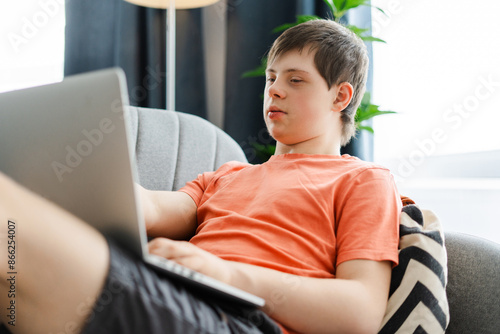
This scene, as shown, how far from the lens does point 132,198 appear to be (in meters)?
0.51

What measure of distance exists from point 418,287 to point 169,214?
0.53m

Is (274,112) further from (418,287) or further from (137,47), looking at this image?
(137,47)

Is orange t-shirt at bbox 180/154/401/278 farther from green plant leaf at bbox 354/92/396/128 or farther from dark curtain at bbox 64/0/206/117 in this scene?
dark curtain at bbox 64/0/206/117

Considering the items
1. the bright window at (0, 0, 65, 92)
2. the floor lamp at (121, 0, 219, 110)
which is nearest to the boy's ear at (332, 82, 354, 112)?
the floor lamp at (121, 0, 219, 110)

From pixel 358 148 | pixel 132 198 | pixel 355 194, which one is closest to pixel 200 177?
pixel 355 194

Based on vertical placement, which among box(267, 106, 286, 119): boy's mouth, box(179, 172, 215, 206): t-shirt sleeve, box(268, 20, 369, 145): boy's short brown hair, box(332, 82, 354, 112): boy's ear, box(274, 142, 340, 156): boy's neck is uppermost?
box(268, 20, 369, 145): boy's short brown hair

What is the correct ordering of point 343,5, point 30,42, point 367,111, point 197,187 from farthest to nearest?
1. point 30,42
2. point 343,5
3. point 367,111
4. point 197,187

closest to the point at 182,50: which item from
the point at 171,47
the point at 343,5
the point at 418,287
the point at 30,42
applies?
the point at 171,47

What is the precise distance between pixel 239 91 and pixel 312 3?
0.53 metres

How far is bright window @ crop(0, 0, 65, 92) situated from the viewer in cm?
201

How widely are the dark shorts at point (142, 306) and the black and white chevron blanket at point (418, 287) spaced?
1.10 feet

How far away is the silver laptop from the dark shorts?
0.06ft

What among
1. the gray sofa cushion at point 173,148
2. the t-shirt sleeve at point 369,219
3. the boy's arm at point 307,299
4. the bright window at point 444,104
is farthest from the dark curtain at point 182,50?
the boy's arm at point 307,299

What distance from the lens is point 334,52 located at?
1.05 meters
